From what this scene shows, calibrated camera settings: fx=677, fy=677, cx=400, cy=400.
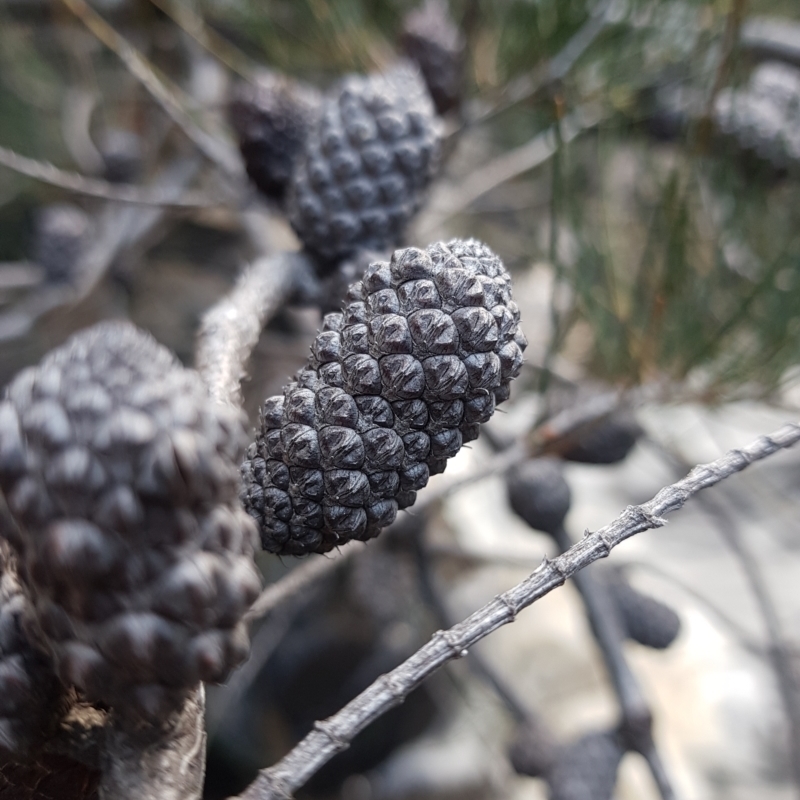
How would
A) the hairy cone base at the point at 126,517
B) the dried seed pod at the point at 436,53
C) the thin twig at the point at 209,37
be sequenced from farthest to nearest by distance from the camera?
the thin twig at the point at 209,37
the dried seed pod at the point at 436,53
the hairy cone base at the point at 126,517

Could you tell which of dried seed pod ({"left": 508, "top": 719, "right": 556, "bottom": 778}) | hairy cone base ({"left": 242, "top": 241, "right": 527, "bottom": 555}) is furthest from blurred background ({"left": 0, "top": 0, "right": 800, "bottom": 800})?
hairy cone base ({"left": 242, "top": 241, "right": 527, "bottom": 555})

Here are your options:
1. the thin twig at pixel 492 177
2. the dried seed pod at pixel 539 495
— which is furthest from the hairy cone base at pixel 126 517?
the thin twig at pixel 492 177

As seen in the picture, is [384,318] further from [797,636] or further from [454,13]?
[797,636]

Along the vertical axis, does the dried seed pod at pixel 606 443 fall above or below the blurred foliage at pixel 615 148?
below

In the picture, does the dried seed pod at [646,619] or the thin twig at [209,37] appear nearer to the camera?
the dried seed pod at [646,619]

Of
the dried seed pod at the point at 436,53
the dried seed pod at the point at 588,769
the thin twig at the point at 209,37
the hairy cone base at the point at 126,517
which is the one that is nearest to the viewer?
the hairy cone base at the point at 126,517

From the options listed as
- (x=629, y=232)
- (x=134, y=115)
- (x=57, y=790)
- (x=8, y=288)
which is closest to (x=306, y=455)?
(x=57, y=790)

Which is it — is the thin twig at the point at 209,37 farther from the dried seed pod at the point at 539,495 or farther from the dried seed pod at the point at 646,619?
the dried seed pod at the point at 646,619
